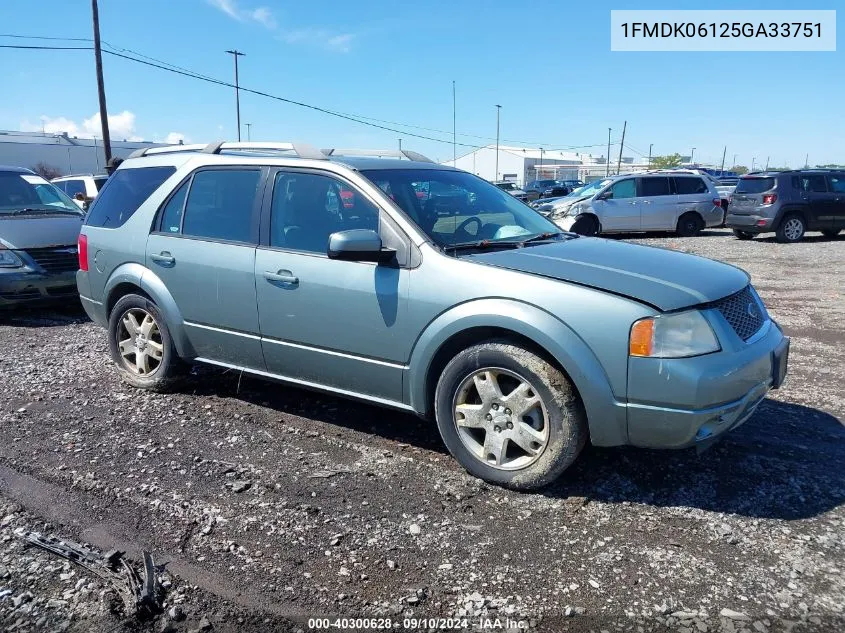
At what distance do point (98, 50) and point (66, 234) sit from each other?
1919cm

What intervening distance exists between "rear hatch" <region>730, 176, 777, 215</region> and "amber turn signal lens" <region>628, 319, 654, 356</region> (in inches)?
605

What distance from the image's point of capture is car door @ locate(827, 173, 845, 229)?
54.8 feet

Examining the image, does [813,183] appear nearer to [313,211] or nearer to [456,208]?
[456,208]

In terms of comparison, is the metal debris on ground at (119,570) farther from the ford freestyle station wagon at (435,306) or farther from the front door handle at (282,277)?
the front door handle at (282,277)

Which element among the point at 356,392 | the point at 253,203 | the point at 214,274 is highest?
the point at 253,203

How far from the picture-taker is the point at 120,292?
5305 millimetres

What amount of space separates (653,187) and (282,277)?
1591cm

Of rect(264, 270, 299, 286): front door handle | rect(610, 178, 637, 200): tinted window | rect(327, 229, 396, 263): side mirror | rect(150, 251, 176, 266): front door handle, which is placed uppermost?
rect(610, 178, 637, 200): tinted window

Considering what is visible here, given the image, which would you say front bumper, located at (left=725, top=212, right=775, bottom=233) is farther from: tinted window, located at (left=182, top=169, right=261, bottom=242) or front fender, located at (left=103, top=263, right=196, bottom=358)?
front fender, located at (left=103, top=263, right=196, bottom=358)

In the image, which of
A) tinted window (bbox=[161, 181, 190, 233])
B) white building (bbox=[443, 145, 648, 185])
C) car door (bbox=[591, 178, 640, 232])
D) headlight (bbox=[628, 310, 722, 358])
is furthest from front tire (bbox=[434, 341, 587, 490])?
white building (bbox=[443, 145, 648, 185])

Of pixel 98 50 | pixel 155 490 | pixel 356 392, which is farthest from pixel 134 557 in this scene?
pixel 98 50

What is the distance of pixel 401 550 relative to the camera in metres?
3.03

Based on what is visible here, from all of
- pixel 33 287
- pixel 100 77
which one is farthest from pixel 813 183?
pixel 100 77

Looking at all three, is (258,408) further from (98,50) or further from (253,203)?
(98,50)
